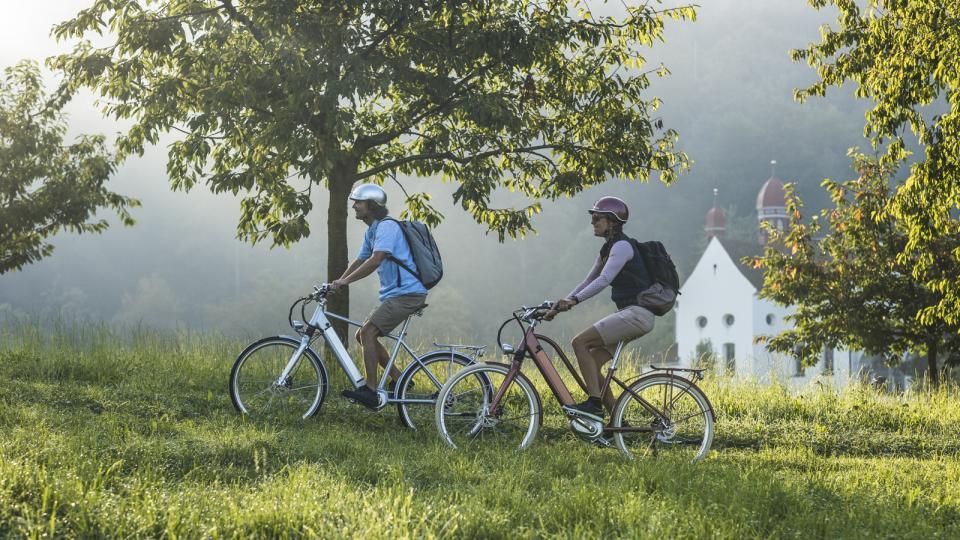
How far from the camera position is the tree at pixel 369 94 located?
11.1 meters

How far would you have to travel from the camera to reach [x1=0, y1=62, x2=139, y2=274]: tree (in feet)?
78.3

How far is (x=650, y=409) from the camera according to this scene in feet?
23.4

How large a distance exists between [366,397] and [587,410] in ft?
5.71

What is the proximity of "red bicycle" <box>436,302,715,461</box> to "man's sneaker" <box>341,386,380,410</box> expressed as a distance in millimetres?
708

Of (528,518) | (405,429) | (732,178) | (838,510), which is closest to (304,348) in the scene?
(405,429)

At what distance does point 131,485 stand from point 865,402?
8024 mm

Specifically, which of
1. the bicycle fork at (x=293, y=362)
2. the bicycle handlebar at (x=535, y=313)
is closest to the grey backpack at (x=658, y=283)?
the bicycle handlebar at (x=535, y=313)

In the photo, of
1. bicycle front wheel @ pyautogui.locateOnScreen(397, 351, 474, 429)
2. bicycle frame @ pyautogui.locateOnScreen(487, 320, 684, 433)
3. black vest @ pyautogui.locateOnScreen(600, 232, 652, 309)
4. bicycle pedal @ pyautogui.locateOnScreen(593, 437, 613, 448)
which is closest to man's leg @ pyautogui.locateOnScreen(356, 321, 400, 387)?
bicycle front wheel @ pyautogui.locateOnScreen(397, 351, 474, 429)

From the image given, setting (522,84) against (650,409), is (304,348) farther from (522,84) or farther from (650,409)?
Answer: (522,84)

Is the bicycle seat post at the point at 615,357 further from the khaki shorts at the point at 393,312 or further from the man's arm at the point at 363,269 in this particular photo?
the man's arm at the point at 363,269

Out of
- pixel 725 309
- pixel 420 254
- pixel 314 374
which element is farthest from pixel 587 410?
pixel 725 309

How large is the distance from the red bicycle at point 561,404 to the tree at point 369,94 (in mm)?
4354

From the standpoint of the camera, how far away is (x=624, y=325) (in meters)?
7.05

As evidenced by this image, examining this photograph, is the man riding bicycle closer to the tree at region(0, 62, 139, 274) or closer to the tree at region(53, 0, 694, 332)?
the tree at region(53, 0, 694, 332)
